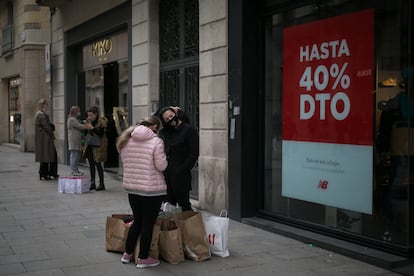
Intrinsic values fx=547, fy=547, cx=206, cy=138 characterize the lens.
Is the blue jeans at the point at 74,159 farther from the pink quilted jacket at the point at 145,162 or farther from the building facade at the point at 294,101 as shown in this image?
the pink quilted jacket at the point at 145,162

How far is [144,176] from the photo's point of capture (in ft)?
18.2

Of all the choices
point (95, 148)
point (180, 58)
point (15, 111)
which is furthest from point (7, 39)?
point (180, 58)

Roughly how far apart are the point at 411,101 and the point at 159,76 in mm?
6097

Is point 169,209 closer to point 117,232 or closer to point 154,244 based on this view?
point 117,232

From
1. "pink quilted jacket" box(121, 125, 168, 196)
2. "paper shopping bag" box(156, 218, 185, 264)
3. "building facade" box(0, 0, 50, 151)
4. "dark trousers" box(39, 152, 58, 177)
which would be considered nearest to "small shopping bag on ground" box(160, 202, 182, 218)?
"paper shopping bag" box(156, 218, 185, 264)

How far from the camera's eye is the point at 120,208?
30.4 ft

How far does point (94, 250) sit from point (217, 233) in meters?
1.53

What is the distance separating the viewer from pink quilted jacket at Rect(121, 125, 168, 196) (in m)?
5.55

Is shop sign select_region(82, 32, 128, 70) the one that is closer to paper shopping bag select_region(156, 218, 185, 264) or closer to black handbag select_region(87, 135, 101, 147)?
black handbag select_region(87, 135, 101, 147)

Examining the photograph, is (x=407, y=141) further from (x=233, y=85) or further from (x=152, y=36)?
(x=152, y=36)

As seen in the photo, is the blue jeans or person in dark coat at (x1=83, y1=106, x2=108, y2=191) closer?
person in dark coat at (x1=83, y1=106, x2=108, y2=191)

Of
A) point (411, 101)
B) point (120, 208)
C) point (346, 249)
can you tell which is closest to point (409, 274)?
point (346, 249)

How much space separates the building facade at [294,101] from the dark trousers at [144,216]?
2365mm

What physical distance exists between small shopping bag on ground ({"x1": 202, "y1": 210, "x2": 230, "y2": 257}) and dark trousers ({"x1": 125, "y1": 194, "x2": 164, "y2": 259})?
637 millimetres
